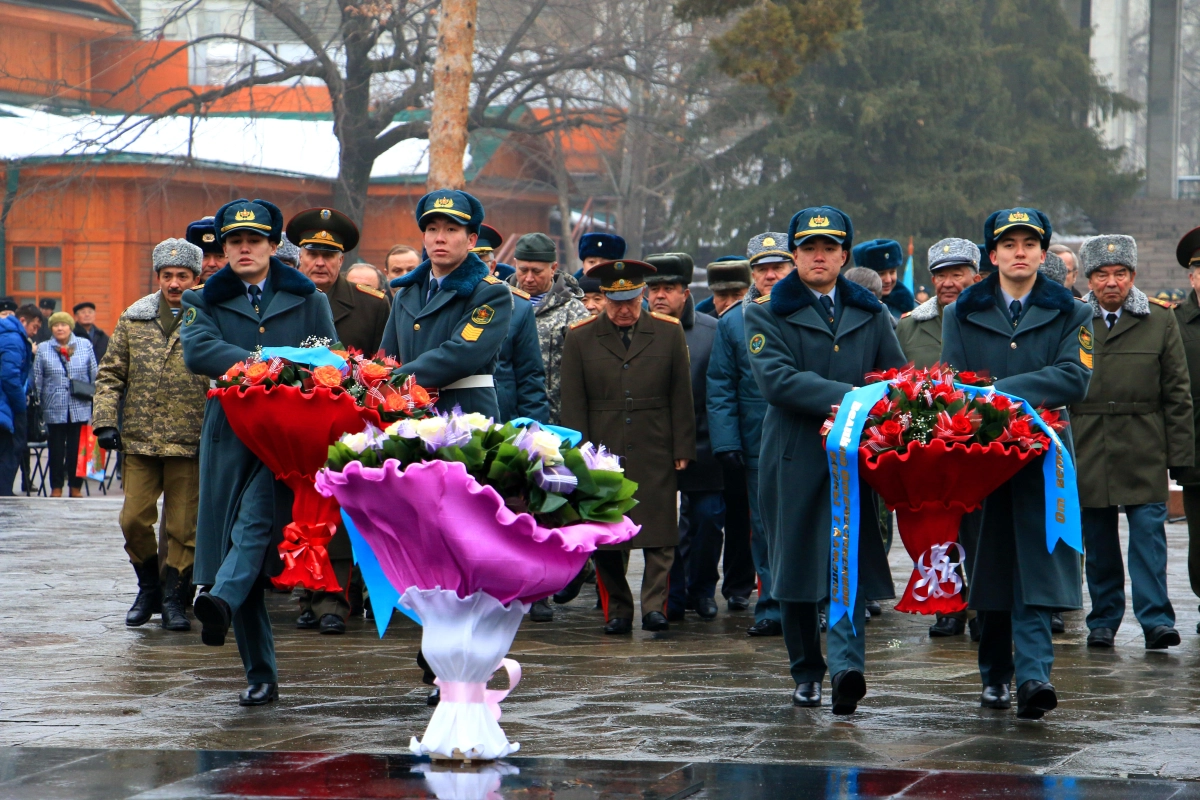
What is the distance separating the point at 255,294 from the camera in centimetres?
710

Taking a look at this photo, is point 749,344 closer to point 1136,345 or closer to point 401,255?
point 1136,345

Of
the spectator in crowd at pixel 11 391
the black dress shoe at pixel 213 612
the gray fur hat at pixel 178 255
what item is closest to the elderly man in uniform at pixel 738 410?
the gray fur hat at pixel 178 255

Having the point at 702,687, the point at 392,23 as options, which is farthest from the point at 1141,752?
the point at 392,23

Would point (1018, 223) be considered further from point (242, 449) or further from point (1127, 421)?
point (242, 449)

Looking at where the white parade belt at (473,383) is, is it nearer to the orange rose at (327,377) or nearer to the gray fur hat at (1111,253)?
the orange rose at (327,377)

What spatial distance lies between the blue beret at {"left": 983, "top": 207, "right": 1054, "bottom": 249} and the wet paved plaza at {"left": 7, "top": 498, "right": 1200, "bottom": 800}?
6.30ft

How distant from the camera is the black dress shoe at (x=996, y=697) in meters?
6.69

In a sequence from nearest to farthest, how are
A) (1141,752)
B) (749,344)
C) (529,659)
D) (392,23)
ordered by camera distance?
(1141,752) → (749,344) → (529,659) → (392,23)

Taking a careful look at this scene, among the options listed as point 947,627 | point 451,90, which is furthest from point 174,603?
point 451,90

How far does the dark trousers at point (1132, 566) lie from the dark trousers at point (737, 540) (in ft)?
6.92

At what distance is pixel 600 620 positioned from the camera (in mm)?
9664

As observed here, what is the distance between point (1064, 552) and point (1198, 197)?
4130 centimetres

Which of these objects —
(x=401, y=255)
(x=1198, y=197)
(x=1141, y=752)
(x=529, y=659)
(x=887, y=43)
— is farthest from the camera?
(x=1198, y=197)

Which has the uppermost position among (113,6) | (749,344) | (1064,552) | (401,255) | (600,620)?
(113,6)
